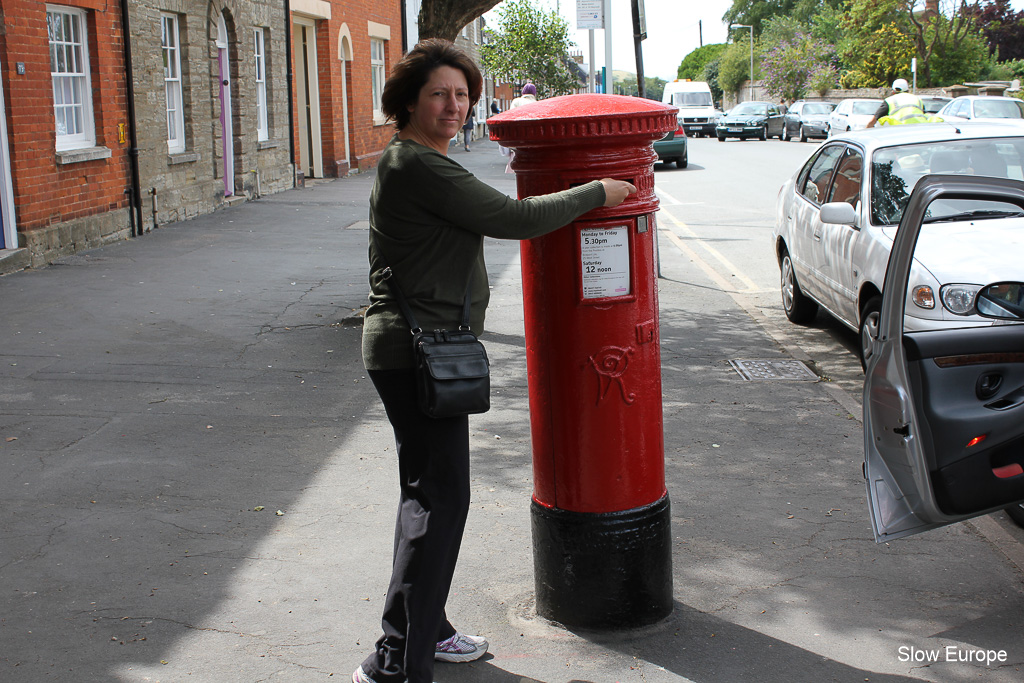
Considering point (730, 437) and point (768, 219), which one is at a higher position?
point (768, 219)

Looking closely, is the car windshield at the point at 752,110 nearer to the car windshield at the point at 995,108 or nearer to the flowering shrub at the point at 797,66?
the car windshield at the point at 995,108

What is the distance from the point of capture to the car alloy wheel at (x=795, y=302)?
8.92 meters

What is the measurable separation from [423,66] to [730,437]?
3514 millimetres

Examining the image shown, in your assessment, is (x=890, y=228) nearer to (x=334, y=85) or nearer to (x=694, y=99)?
(x=334, y=85)

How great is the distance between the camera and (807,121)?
38062mm

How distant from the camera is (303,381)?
7.16 m

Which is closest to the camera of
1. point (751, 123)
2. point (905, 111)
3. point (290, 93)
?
point (905, 111)

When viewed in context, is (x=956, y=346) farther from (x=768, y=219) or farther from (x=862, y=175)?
(x=768, y=219)

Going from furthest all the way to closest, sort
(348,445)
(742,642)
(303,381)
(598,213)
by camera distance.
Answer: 1. (303,381)
2. (348,445)
3. (742,642)
4. (598,213)

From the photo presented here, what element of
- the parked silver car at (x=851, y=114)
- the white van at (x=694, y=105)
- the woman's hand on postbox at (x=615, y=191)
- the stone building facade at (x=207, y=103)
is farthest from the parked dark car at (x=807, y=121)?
the woman's hand on postbox at (x=615, y=191)

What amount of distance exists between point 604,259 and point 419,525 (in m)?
1.04

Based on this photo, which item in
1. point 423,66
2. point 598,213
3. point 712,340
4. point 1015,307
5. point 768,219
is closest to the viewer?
point 423,66

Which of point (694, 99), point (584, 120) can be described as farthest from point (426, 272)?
point (694, 99)

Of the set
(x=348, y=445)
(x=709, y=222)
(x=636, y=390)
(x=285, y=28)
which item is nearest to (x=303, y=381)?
(x=348, y=445)
